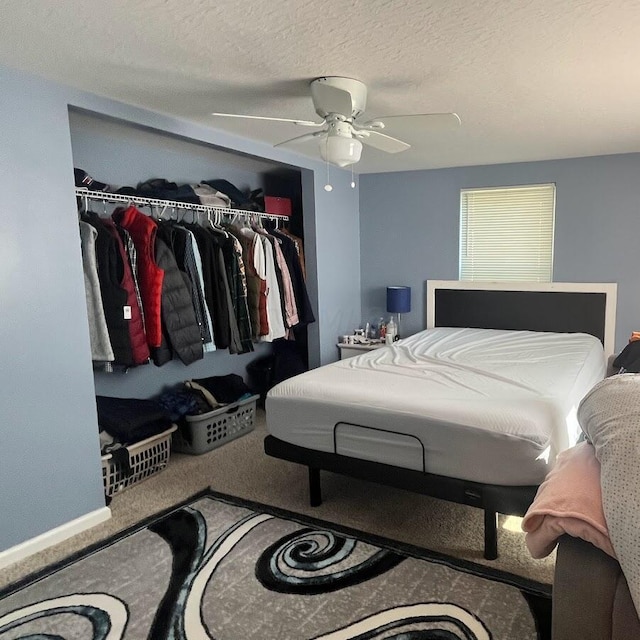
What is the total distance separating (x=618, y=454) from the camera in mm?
1214

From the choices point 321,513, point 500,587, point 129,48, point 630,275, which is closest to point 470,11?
point 129,48

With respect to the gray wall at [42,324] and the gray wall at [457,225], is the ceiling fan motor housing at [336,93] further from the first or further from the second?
the gray wall at [457,225]

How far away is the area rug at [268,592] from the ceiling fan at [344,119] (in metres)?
1.86

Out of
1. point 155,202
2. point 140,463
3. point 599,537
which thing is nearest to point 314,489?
point 140,463

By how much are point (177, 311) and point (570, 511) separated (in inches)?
96.8

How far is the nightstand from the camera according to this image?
4582 millimetres

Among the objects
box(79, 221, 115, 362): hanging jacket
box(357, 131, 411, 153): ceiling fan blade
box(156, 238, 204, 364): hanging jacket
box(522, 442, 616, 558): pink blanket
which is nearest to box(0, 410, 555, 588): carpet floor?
box(156, 238, 204, 364): hanging jacket

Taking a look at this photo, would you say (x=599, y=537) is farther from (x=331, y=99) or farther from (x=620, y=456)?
(x=331, y=99)

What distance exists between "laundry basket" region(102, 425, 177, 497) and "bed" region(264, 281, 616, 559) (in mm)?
877

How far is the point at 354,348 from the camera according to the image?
463 centimetres

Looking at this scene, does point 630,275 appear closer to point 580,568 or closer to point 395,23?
point 395,23

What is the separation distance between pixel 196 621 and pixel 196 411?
1784 mm

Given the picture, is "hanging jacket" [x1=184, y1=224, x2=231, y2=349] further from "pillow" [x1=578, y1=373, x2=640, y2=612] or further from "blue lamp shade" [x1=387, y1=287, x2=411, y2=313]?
"pillow" [x1=578, y1=373, x2=640, y2=612]

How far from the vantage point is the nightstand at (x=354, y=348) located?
4582mm
